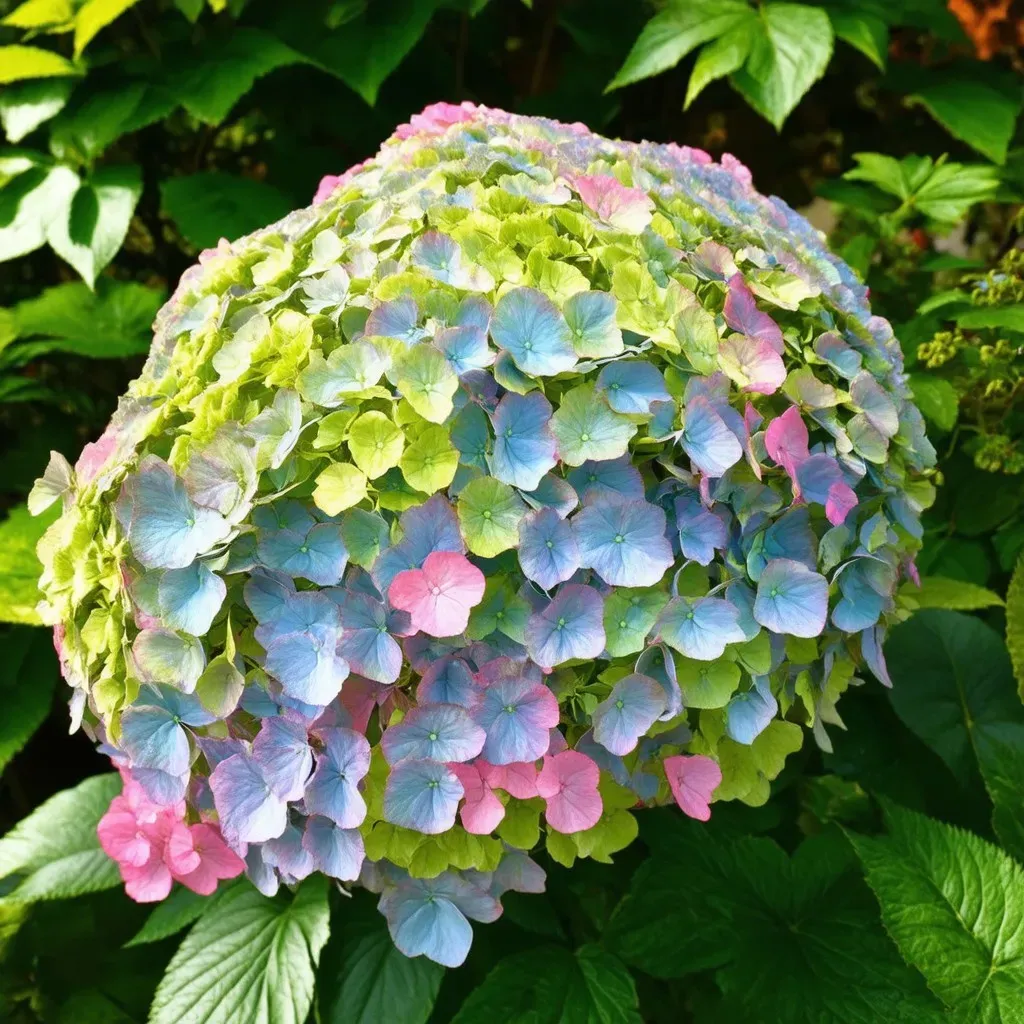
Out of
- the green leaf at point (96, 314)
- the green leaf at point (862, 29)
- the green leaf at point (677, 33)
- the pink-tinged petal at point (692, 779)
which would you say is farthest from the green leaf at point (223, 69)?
the pink-tinged petal at point (692, 779)

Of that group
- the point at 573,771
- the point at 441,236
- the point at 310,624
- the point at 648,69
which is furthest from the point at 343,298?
the point at 648,69

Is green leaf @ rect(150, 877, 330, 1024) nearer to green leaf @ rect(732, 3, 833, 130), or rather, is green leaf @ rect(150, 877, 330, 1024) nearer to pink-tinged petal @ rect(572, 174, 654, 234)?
pink-tinged petal @ rect(572, 174, 654, 234)

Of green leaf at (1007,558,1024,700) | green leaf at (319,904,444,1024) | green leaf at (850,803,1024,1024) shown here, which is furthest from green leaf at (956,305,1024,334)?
green leaf at (319,904,444,1024)

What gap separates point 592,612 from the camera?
0.61 m

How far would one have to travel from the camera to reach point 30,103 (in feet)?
3.87

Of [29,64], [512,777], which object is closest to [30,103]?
[29,64]

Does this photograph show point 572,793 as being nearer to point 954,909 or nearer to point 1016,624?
point 954,909

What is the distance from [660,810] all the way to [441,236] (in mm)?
528

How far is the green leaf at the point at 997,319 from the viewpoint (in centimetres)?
95

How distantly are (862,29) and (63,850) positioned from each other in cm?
121

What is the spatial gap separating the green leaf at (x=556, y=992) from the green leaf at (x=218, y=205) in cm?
83

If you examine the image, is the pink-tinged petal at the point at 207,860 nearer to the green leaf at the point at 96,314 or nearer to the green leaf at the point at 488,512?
the green leaf at the point at 488,512

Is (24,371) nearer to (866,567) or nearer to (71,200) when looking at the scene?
(71,200)

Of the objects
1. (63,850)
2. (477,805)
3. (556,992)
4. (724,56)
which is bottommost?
(63,850)
